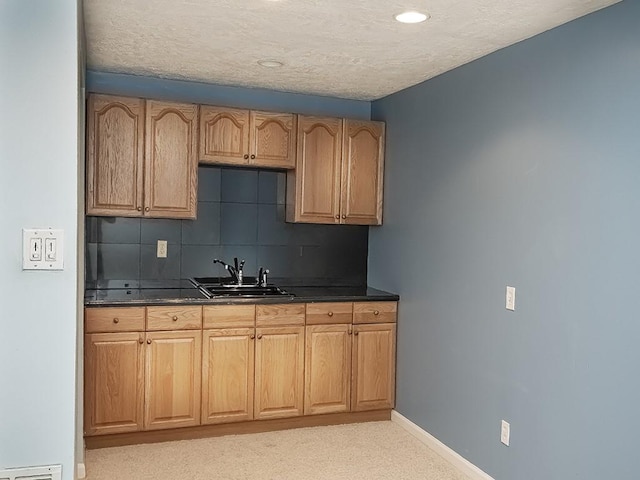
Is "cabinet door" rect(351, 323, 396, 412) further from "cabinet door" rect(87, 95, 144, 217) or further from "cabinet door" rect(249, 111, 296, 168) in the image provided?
"cabinet door" rect(87, 95, 144, 217)

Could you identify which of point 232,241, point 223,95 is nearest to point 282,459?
point 232,241

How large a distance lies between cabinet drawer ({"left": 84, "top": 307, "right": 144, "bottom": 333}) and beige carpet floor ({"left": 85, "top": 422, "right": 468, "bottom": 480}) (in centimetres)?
74

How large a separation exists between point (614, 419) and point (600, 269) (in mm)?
612

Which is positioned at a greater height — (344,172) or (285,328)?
(344,172)

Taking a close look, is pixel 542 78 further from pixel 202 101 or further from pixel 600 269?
pixel 202 101

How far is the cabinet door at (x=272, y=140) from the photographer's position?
423 cm

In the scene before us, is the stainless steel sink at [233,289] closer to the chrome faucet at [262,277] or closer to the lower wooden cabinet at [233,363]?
the chrome faucet at [262,277]

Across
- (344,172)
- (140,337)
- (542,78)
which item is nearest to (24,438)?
(140,337)

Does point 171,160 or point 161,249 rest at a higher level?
point 171,160

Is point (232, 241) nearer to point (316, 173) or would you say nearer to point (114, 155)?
point (316, 173)

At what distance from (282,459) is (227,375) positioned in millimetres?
639

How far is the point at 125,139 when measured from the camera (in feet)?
12.9

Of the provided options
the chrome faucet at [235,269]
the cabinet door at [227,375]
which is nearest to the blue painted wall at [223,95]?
the chrome faucet at [235,269]

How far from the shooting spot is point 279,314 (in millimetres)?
4070
